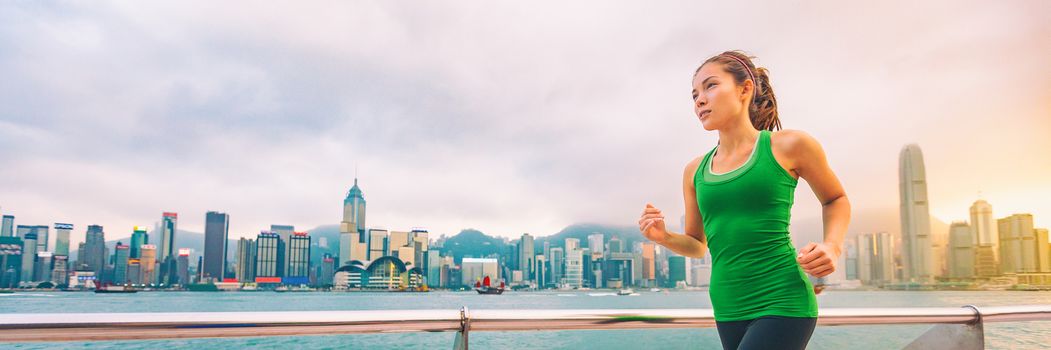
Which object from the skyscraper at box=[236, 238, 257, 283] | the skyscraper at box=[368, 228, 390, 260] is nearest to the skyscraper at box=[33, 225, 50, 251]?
the skyscraper at box=[236, 238, 257, 283]

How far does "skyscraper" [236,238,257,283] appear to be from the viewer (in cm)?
11212

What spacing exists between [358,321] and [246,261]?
402ft

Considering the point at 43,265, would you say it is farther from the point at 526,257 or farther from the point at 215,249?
the point at 526,257

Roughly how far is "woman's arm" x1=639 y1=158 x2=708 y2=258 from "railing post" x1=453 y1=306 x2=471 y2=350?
1.56ft

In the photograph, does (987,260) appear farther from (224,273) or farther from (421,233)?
(224,273)

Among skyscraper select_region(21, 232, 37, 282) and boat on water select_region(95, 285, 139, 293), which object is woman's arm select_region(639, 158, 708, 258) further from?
skyscraper select_region(21, 232, 37, 282)

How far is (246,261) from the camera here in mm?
114000

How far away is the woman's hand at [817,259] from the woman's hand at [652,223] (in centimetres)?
38

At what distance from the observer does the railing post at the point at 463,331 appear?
1.65m

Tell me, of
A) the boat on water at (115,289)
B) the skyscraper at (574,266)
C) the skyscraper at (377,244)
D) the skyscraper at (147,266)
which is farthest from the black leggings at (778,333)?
the skyscraper at (147,266)

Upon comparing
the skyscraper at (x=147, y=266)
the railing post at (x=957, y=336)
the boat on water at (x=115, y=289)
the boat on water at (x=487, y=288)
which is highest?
the railing post at (x=957, y=336)

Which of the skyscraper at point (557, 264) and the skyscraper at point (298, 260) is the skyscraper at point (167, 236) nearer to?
the skyscraper at point (298, 260)

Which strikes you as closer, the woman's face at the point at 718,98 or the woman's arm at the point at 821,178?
the woman's arm at the point at 821,178

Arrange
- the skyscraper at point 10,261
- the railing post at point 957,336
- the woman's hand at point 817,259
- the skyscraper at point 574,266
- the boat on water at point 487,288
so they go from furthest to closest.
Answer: the skyscraper at point 574,266 < the skyscraper at point 10,261 < the boat on water at point 487,288 < the railing post at point 957,336 < the woman's hand at point 817,259
